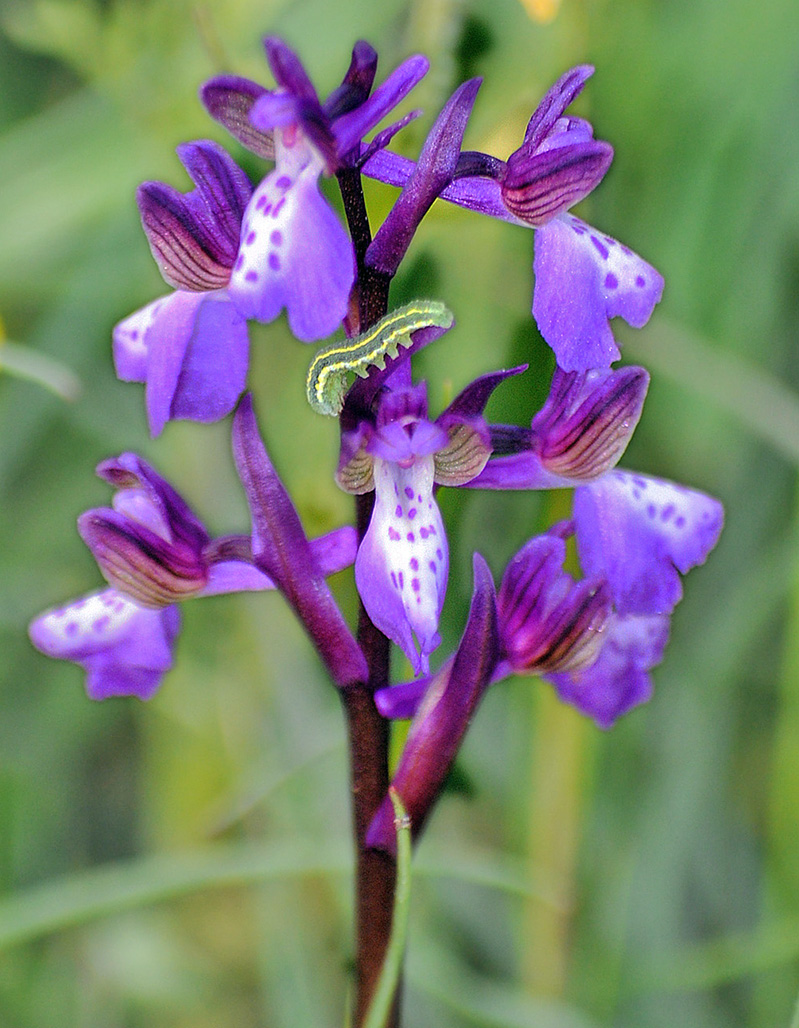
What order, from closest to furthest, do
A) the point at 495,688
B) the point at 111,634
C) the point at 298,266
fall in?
the point at 298,266
the point at 111,634
the point at 495,688

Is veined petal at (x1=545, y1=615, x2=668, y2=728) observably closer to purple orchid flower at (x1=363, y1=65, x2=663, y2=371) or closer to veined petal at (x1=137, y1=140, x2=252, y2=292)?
purple orchid flower at (x1=363, y1=65, x2=663, y2=371)

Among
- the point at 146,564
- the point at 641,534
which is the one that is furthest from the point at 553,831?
the point at 146,564

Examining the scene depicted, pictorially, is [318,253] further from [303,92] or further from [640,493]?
[640,493]

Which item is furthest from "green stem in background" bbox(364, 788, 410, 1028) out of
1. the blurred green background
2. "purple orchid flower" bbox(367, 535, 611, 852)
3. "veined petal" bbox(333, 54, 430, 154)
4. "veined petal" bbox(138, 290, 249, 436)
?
the blurred green background

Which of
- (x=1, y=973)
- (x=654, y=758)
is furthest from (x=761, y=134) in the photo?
→ (x=1, y=973)

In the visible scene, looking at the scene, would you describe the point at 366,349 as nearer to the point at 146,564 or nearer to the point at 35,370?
the point at 146,564
